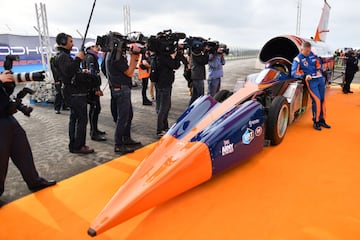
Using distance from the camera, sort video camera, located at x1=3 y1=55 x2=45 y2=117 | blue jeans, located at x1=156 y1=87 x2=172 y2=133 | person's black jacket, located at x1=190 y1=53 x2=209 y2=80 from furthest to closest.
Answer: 1. person's black jacket, located at x1=190 y1=53 x2=209 y2=80
2. blue jeans, located at x1=156 y1=87 x2=172 y2=133
3. video camera, located at x1=3 y1=55 x2=45 y2=117

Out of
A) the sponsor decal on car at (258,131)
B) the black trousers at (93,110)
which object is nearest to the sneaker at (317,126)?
the sponsor decal on car at (258,131)

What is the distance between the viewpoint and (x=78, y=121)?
11.8 feet

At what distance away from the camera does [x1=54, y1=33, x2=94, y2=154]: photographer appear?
10.9 ft

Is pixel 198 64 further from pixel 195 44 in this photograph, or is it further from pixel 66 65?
pixel 66 65

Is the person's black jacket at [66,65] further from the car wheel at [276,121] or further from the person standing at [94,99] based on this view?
the car wheel at [276,121]

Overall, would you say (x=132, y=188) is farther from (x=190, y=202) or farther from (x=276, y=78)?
(x=276, y=78)

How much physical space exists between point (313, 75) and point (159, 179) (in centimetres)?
368

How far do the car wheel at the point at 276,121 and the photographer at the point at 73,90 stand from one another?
246 centimetres

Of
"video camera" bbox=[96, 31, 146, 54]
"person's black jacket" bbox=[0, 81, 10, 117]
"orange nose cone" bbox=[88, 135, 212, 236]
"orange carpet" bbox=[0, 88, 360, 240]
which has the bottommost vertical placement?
"orange carpet" bbox=[0, 88, 360, 240]

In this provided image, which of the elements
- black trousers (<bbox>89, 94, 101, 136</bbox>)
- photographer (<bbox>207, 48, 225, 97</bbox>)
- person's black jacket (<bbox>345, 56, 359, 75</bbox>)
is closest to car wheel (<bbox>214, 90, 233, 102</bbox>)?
photographer (<bbox>207, 48, 225, 97</bbox>)

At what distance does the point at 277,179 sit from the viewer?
114 inches

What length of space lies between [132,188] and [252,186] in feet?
4.19

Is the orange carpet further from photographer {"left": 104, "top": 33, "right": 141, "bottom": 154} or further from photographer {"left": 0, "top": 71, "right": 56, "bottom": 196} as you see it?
photographer {"left": 104, "top": 33, "right": 141, "bottom": 154}

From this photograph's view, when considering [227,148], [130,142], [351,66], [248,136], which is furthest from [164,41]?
[351,66]
